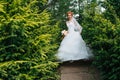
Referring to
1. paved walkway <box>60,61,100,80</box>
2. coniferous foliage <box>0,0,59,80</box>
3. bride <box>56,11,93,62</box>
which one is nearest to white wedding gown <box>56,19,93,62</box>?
bride <box>56,11,93,62</box>

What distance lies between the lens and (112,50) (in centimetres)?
838

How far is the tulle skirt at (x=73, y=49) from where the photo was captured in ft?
31.3

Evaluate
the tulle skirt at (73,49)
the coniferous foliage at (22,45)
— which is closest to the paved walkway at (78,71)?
the tulle skirt at (73,49)

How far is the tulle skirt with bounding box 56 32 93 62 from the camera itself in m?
9.55

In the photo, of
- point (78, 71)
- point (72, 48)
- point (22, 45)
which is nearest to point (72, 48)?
point (72, 48)

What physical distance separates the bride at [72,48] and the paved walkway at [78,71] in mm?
208

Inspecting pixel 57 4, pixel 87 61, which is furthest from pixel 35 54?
pixel 57 4

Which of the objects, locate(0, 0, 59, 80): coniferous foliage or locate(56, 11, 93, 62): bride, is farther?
locate(56, 11, 93, 62): bride

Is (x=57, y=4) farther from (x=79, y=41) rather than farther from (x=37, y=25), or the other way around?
(x=37, y=25)

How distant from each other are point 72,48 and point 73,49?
0.16 feet

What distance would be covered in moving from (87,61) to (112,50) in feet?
4.77

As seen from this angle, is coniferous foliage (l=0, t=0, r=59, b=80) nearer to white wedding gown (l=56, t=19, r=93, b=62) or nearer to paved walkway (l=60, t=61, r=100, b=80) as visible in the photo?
paved walkway (l=60, t=61, r=100, b=80)

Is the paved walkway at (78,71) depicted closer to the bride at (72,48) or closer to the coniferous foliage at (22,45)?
the bride at (72,48)

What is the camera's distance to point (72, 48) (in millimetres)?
9719
